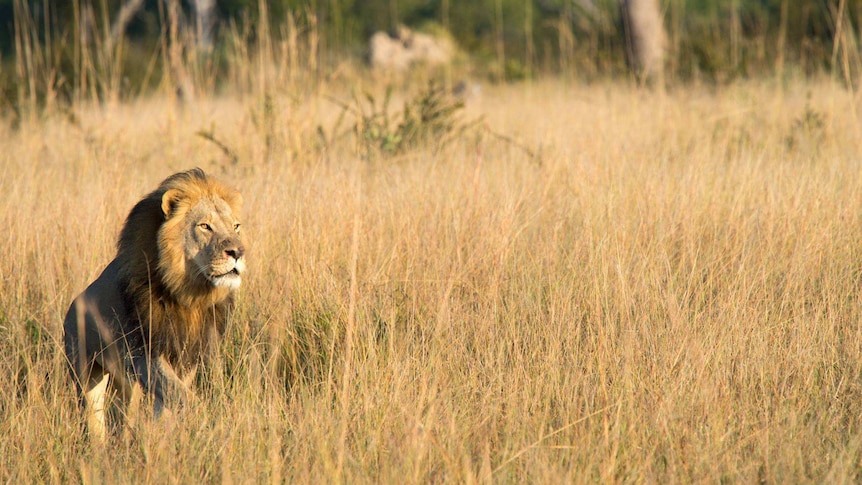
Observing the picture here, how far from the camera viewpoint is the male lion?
109 inches

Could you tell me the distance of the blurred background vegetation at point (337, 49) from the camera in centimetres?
618

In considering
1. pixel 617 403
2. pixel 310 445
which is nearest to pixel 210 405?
pixel 310 445

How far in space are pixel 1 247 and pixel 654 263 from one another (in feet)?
9.49

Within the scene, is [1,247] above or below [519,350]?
above

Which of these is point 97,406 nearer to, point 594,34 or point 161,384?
point 161,384

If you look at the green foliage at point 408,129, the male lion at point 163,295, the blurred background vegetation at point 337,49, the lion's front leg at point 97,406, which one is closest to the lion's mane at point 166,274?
the male lion at point 163,295

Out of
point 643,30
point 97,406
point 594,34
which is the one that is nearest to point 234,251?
point 97,406

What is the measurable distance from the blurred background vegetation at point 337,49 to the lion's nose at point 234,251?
3053mm

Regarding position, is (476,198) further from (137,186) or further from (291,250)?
(137,186)

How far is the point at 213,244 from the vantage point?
2770 mm

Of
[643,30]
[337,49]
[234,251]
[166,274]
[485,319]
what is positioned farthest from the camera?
[643,30]

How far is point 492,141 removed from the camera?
271 inches

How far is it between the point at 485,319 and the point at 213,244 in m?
1.07

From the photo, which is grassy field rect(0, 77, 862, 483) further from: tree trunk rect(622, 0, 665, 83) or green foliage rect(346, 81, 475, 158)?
tree trunk rect(622, 0, 665, 83)
